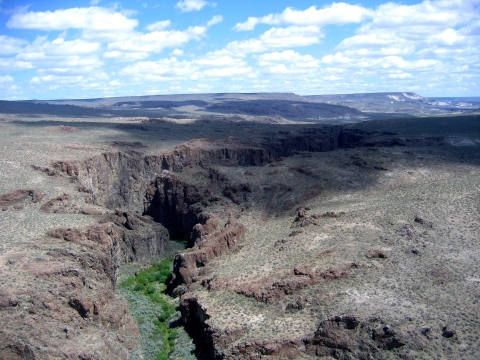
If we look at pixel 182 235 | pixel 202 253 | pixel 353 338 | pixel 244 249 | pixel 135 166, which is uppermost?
pixel 135 166

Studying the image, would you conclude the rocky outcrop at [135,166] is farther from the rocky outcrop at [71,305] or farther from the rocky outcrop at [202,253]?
the rocky outcrop at [71,305]

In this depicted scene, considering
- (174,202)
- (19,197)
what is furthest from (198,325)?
(174,202)

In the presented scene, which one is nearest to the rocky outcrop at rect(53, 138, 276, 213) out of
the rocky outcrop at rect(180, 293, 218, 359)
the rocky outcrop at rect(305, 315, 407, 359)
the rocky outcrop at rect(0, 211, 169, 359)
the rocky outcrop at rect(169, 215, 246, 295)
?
the rocky outcrop at rect(169, 215, 246, 295)

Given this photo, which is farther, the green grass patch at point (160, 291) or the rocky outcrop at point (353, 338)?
the green grass patch at point (160, 291)

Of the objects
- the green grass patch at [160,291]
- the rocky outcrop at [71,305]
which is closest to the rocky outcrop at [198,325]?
the green grass patch at [160,291]

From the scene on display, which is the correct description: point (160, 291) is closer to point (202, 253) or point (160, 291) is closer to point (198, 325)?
point (202, 253)

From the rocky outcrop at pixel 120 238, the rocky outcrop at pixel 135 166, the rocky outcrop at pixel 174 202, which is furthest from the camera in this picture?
the rocky outcrop at pixel 135 166

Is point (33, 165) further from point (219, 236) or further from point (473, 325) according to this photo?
point (473, 325)

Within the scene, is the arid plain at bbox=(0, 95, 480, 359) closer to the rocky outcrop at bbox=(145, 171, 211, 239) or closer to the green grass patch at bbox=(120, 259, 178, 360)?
the rocky outcrop at bbox=(145, 171, 211, 239)

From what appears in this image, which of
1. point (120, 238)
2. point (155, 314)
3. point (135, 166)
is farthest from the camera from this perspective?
point (135, 166)

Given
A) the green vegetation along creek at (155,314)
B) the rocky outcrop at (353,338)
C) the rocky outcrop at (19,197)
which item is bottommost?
the green vegetation along creek at (155,314)
